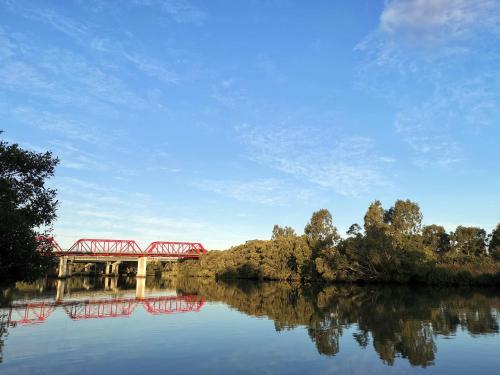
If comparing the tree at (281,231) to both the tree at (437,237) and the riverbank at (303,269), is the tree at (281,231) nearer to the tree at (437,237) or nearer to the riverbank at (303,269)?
the riverbank at (303,269)

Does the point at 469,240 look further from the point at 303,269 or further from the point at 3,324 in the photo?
the point at 3,324

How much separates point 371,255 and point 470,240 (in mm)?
67006

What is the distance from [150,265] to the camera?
627 feet

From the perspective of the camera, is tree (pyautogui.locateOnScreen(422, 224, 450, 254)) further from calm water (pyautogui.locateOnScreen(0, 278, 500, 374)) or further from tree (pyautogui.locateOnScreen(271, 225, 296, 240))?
calm water (pyautogui.locateOnScreen(0, 278, 500, 374))

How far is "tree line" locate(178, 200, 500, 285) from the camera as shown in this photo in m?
86.5

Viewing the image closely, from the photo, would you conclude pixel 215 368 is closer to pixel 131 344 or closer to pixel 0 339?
pixel 131 344

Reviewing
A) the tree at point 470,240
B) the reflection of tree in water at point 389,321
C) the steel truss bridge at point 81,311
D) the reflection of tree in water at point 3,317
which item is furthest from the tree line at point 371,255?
the reflection of tree in water at point 3,317

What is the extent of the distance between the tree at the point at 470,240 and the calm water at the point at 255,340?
99.8m

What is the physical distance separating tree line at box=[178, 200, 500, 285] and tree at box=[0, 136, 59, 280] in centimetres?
7389

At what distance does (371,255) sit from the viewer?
89312 mm

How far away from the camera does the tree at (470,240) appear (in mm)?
135125

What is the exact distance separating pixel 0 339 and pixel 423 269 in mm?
79276

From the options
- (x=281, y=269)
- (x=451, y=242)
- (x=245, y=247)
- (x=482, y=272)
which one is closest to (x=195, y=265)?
(x=245, y=247)

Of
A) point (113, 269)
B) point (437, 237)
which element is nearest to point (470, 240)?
point (437, 237)
